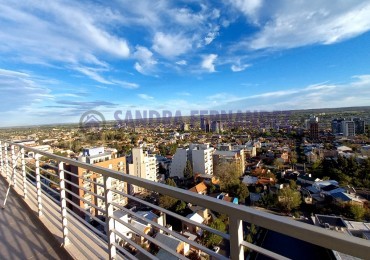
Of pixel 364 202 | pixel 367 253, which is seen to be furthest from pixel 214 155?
pixel 367 253

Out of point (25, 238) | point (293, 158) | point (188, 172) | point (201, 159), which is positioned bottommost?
point (188, 172)

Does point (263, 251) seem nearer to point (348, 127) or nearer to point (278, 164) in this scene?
point (278, 164)

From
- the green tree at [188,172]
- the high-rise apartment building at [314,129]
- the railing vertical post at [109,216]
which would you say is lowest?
the green tree at [188,172]

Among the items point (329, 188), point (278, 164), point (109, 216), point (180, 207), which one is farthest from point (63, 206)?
point (278, 164)

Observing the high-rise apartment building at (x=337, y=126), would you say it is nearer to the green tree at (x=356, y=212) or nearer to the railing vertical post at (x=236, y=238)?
the green tree at (x=356, y=212)

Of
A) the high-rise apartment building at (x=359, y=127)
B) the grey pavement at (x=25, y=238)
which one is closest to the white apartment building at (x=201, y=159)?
the grey pavement at (x=25, y=238)

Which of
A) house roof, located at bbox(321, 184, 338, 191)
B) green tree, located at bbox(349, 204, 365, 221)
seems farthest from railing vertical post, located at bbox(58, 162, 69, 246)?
house roof, located at bbox(321, 184, 338, 191)
